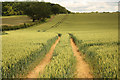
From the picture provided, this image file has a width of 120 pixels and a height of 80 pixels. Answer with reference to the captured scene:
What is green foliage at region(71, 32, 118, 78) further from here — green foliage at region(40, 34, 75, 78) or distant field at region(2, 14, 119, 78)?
green foliage at region(40, 34, 75, 78)

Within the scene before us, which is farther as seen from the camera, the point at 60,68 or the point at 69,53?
the point at 69,53

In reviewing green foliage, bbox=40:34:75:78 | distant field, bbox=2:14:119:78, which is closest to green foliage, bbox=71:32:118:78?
distant field, bbox=2:14:119:78

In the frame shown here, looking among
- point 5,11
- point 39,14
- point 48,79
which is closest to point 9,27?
point 39,14

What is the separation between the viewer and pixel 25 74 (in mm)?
7852

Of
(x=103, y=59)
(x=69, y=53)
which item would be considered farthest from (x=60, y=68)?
(x=69, y=53)

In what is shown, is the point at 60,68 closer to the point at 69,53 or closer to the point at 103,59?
the point at 103,59

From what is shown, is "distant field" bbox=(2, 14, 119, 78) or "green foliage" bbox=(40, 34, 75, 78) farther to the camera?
"distant field" bbox=(2, 14, 119, 78)

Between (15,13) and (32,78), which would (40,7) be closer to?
(15,13)

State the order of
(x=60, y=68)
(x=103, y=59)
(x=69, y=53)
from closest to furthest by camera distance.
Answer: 1. (x=60, y=68)
2. (x=103, y=59)
3. (x=69, y=53)

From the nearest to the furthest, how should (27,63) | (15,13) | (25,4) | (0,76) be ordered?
(0,76)
(27,63)
(25,4)
(15,13)

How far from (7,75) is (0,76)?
17.9 inches

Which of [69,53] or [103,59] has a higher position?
[103,59]

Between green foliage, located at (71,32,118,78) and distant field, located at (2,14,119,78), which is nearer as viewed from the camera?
green foliage, located at (71,32,118,78)

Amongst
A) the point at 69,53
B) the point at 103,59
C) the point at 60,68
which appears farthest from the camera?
the point at 69,53
